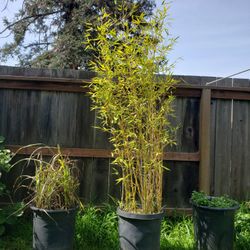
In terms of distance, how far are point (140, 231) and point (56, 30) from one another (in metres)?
8.91

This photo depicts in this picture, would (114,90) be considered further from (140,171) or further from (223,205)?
(223,205)

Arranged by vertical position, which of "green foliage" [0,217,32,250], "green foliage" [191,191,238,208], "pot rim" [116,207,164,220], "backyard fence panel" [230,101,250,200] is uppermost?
"backyard fence panel" [230,101,250,200]

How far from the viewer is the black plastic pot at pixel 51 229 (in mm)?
2416

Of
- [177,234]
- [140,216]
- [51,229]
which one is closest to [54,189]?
[51,229]

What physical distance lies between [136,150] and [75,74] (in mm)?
1252

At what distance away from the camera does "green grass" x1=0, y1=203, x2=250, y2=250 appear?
2825 millimetres

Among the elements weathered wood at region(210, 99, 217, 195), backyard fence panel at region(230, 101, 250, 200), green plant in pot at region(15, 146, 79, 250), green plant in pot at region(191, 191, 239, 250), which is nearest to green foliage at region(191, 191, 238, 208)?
green plant in pot at region(191, 191, 239, 250)

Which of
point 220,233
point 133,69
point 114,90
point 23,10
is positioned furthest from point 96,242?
point 23,10

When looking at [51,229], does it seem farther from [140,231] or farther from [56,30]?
[56,30]

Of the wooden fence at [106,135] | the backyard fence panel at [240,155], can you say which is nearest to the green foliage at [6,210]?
the wooden fence at [106,135]

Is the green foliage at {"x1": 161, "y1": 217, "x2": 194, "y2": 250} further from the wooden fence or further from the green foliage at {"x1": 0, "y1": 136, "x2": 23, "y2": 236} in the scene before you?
the green foliage at {"x1": 0, "y1": 136, "x2": 23, "y2": 236}

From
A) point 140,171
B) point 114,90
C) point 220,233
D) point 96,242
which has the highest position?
point 114,90

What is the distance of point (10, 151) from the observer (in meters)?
3.14

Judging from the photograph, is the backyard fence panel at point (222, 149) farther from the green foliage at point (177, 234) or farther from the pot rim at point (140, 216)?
the pot rim at point (140, 216)
